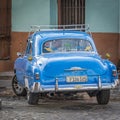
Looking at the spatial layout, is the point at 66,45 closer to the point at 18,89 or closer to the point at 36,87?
the point at 36,87

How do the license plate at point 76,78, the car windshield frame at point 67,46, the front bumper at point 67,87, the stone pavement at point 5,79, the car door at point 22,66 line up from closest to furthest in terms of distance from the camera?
the front bumper at point 67,87 < the license plate at point 76,78 < the car windshield frame at point 67,46 < the car door at point 22,66 < the stone pavement at point 5,79

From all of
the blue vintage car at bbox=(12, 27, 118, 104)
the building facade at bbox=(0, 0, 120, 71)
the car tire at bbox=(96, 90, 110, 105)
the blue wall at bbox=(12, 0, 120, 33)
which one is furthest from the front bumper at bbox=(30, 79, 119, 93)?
the blue wall at bbox=(12, 0, 120, 33)

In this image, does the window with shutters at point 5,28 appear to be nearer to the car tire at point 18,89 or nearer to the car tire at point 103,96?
the car tire at point 18,89

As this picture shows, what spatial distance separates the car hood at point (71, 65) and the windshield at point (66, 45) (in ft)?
2.51

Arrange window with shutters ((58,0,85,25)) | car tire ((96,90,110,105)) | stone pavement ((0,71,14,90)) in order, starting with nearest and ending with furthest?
1. car tire ((96,90,110,105))
2. stone pavement ((0,71,14,90))
3. window with shutters ((58,0,85,25))

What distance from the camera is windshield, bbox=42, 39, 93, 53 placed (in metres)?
12.1

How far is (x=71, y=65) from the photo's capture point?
11.1 meters

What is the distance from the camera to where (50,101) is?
1291 centimetres

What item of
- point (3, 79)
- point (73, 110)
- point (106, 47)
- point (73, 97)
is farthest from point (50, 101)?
point (106, 47)

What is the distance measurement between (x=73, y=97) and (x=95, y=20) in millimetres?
5954

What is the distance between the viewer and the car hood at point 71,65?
36.3 feet

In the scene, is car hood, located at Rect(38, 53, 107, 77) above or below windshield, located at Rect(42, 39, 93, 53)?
below

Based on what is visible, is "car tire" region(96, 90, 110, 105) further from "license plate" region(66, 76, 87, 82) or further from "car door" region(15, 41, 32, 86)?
"car door" region(15, 41, 32, 86)

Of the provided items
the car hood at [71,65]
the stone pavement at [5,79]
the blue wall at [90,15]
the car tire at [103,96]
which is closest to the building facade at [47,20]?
the blue wall at [90,15]
